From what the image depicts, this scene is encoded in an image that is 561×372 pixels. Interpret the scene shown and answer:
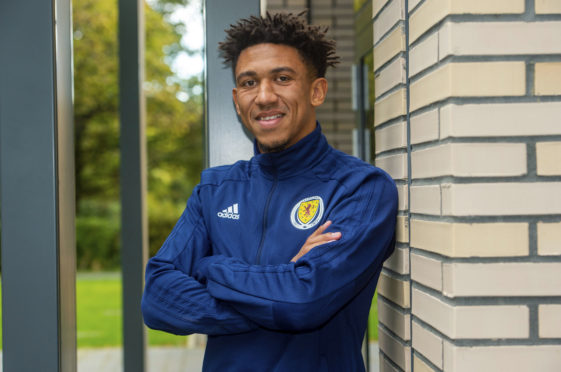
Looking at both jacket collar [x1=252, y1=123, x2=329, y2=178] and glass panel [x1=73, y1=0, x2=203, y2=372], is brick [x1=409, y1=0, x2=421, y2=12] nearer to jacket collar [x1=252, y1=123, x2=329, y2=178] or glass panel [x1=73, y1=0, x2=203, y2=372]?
jacket collar [x1=252, y1=123, x2=329, y2=178]

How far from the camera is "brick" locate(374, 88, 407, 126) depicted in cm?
207

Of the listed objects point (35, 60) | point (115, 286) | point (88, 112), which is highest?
point (88, 112)

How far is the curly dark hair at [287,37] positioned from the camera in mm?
2068

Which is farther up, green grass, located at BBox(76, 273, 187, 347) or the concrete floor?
the concrete floor

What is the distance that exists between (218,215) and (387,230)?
0.63 metres

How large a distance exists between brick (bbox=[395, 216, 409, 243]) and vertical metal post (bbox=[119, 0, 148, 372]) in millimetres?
2849

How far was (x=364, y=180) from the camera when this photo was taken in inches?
77.8

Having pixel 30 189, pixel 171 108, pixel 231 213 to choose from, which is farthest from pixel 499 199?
pixel 171 108

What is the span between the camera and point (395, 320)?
2223 millimetres

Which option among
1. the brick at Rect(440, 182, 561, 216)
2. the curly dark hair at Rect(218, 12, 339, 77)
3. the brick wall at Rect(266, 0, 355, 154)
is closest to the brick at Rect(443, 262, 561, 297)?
the brick at Rect(440, 182, 561, 216)

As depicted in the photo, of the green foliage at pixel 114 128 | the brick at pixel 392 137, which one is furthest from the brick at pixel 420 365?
the green foliage at pixel 114 128

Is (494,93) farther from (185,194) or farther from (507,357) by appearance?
(185,194)

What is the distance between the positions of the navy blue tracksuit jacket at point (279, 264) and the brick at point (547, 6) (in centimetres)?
71

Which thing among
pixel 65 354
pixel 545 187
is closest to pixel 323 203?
pixel 545 187
